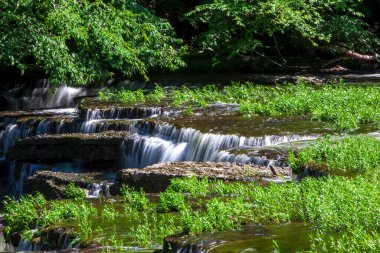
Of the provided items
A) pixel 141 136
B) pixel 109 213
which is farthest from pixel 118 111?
pixel 109 213

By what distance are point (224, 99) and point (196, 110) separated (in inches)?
82.8

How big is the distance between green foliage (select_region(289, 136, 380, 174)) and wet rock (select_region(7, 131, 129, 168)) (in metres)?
6.59

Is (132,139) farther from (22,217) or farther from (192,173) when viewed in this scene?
(22,217)


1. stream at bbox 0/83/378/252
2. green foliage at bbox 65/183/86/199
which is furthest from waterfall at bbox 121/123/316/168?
green foliage at bbox 65/183/86/199

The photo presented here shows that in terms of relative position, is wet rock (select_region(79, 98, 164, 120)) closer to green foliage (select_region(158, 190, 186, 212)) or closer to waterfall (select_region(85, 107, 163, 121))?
waterfall (select_region(85, 107, 163, 121))

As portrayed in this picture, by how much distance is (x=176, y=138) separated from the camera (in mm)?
22438

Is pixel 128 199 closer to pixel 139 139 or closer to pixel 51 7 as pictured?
pixel 139 139

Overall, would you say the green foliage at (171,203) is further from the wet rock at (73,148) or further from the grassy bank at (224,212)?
the wet rock at (73,148)

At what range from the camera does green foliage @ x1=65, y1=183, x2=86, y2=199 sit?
60.5 feet

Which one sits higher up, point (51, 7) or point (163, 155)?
point (51, 7)

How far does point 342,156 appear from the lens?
16453mm

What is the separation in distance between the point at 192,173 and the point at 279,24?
60.1 ft

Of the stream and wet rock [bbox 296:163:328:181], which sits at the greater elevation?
wet rock [bbox 296:163:328:181]

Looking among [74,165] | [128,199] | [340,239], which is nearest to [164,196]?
[128,199]
